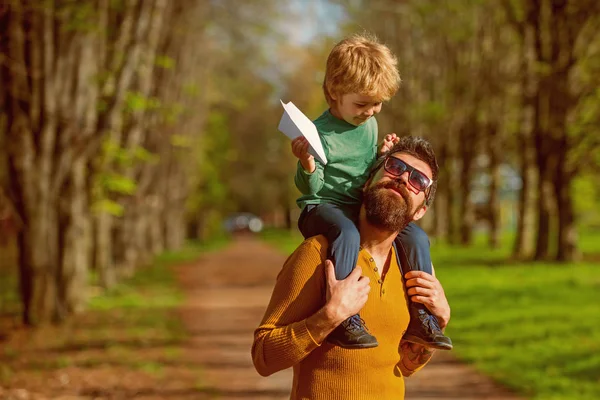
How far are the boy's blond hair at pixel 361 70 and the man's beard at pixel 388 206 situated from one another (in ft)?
1.02

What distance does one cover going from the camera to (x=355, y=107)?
9.67ft

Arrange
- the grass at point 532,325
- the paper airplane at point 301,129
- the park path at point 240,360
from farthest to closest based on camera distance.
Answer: the grass at point 532,325 < the park path at point 240,360 < the paper airplane at point 301,129


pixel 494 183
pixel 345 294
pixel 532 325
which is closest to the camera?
pixel 345 294

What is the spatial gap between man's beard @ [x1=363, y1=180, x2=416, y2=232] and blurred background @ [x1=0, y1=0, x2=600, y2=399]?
0.71m

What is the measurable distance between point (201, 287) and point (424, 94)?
15.7m

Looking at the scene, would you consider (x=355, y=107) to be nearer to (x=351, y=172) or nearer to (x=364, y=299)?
(x=351, y=172)

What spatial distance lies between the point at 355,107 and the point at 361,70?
0.14m

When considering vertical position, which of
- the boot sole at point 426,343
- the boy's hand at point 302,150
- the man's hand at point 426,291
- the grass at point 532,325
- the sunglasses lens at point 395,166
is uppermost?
the boy's hand at point 302,150

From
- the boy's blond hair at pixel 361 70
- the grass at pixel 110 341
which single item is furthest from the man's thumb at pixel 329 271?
the grass at pixel 110 341

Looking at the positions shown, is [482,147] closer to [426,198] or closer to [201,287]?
[201,287]

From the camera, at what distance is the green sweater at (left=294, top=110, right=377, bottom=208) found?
299 centimetres

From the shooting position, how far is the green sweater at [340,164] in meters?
2.99

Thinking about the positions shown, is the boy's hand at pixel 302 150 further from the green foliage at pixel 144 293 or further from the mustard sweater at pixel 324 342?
the green foliage at pixel 144 293

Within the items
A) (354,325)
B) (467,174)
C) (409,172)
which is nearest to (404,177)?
(409,172)
